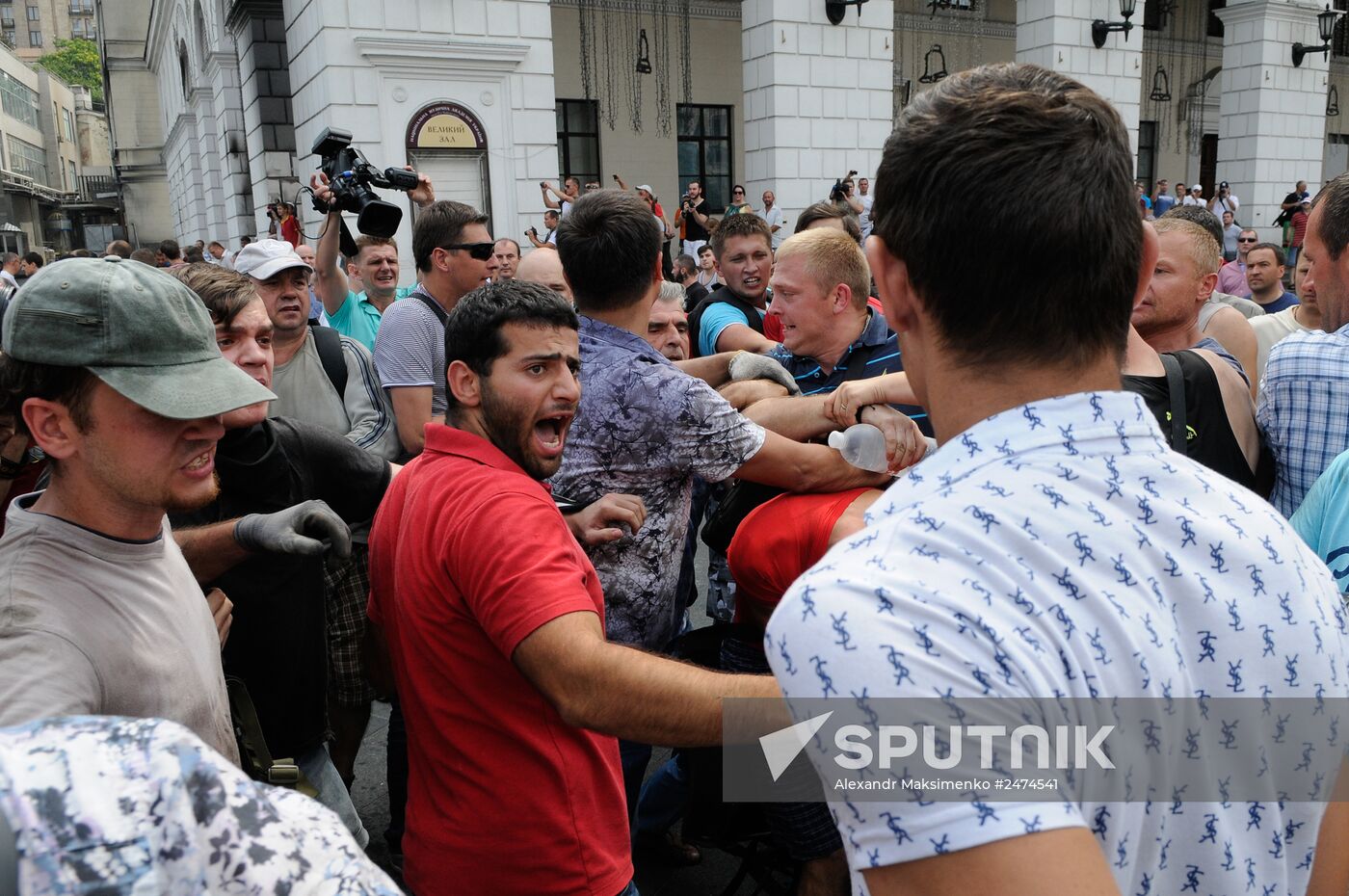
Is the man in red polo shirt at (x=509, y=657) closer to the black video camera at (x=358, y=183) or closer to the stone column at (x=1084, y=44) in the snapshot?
the black video camera at (x=358, y=183)

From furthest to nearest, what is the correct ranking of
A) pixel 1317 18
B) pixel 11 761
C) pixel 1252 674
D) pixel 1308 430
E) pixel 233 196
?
pixel 233 196
pixel 1317 18
pixel 1308 430
pixel 1252 674
pixel 11 761

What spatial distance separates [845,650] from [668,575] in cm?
190

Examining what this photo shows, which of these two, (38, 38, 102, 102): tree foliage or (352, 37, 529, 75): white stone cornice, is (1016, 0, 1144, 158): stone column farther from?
(38, 38, 102, 102): tree foliage

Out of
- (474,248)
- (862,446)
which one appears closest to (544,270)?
(474,248)

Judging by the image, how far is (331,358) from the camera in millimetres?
3654

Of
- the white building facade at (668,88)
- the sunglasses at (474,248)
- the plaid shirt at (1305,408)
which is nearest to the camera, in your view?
the plaid shirt at (1305,408)

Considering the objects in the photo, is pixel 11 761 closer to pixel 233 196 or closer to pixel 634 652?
pixel 634 652

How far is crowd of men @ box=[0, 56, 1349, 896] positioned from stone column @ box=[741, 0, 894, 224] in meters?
11.1

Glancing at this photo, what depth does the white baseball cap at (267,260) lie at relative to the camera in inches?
142

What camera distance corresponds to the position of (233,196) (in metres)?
21.3

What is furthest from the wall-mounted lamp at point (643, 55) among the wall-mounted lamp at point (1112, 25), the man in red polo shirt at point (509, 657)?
the man in red polo shirt at point (509, 657)

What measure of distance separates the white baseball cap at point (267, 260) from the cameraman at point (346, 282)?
99 centimetres

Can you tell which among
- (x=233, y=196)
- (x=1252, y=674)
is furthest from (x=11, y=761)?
(x=233, y=196)

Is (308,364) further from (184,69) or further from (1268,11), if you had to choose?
(184,69)
